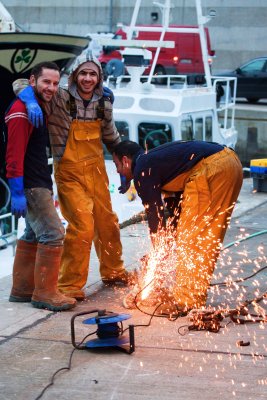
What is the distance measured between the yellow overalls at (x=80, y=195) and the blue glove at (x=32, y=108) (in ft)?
1.76

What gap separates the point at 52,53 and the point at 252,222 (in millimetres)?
5184

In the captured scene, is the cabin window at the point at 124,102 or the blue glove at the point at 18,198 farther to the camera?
the cabin window at the point at 124,102

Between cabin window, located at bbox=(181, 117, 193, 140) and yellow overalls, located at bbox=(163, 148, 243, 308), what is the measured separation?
27.0ft

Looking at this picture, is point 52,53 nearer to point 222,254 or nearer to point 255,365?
point 222,254

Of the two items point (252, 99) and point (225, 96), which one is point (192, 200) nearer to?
point (225, 96)

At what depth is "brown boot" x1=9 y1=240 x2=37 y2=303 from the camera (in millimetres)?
6637

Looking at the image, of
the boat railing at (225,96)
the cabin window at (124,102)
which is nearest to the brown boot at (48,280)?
the cabin window at (124,102)

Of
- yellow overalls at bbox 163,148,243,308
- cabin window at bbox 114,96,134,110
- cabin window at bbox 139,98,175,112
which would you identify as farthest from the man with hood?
cabin window at bbox 114,96,134,110

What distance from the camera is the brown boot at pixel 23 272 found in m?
6.64

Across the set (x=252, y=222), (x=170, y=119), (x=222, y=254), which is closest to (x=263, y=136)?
(x=170, y=119)

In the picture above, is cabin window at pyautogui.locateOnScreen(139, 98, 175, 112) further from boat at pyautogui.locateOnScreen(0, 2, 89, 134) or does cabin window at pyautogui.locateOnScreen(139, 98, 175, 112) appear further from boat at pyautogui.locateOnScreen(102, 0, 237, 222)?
boat at pyautogui.locateOnScreen(0, 2, 89, 134)

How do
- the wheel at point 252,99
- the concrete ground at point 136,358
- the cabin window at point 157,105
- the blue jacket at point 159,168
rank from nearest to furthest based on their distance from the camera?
the concrete ground at point 136,358 < the blue jacket at point 159,168 < the cabin window at point 157,105 < the wheel at point 252,99

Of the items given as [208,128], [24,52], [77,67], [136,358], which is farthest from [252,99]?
[136,358]

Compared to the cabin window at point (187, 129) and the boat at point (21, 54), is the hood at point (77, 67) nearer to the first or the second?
the boat at point (21, 54)
